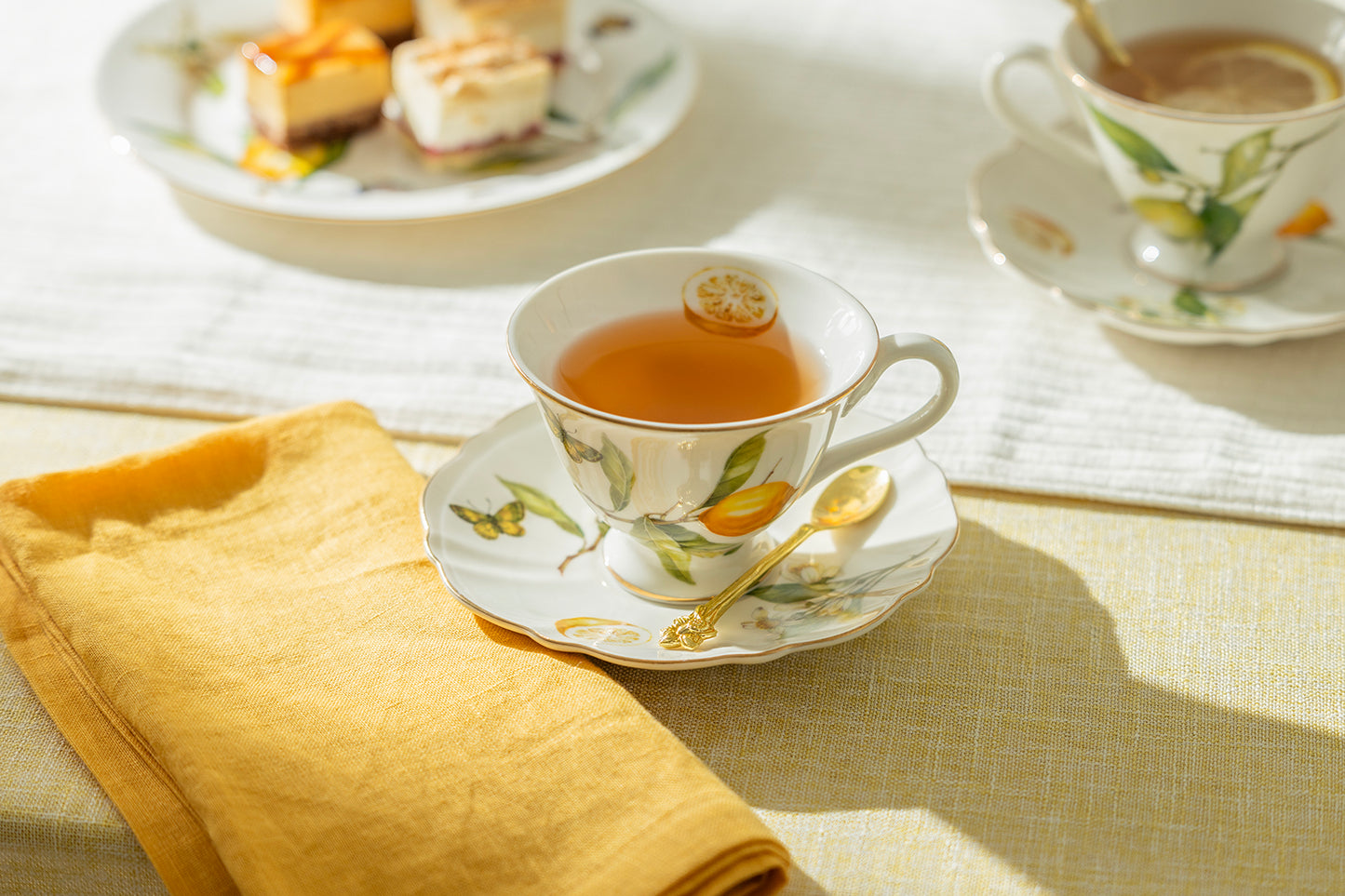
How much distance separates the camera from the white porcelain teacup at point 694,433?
1.81 feet

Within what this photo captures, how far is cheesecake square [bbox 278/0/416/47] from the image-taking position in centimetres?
122

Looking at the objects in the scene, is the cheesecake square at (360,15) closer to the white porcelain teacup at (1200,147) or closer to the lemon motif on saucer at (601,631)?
the white porcelain teacup at (1200,147)

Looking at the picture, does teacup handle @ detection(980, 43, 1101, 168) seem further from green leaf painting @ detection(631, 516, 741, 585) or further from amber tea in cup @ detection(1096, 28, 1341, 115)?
green leaf painting @ detection(631, 516, 741, 585)

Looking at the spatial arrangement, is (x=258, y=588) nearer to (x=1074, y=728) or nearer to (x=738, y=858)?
(x=738, y=858)

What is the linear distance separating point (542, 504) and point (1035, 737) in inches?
11.4

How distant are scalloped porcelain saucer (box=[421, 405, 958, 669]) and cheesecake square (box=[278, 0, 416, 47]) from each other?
71 cm

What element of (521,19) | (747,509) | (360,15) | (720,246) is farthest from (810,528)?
(360,15)

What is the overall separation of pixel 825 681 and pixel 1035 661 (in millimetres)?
110

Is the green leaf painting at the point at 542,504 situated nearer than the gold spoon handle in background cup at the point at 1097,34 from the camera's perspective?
Yes

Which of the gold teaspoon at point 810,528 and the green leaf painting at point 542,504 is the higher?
the green leaf painting at point 542,504

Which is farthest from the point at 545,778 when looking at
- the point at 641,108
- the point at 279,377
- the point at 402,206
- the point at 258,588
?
the point at 641,108

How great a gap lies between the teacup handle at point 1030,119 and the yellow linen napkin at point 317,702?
57 centimetres

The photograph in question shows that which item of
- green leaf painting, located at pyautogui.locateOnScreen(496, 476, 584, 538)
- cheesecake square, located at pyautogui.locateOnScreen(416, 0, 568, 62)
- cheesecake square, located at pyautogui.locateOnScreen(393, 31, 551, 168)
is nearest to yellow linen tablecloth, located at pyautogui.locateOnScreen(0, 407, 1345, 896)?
green leaf painting, located at pyautogui.locateOnScreen(496, 476, 584, 538)

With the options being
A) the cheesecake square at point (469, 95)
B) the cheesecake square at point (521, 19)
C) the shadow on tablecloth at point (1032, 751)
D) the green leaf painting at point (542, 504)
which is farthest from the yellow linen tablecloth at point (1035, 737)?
the cheesecake square at point (521, 19)
